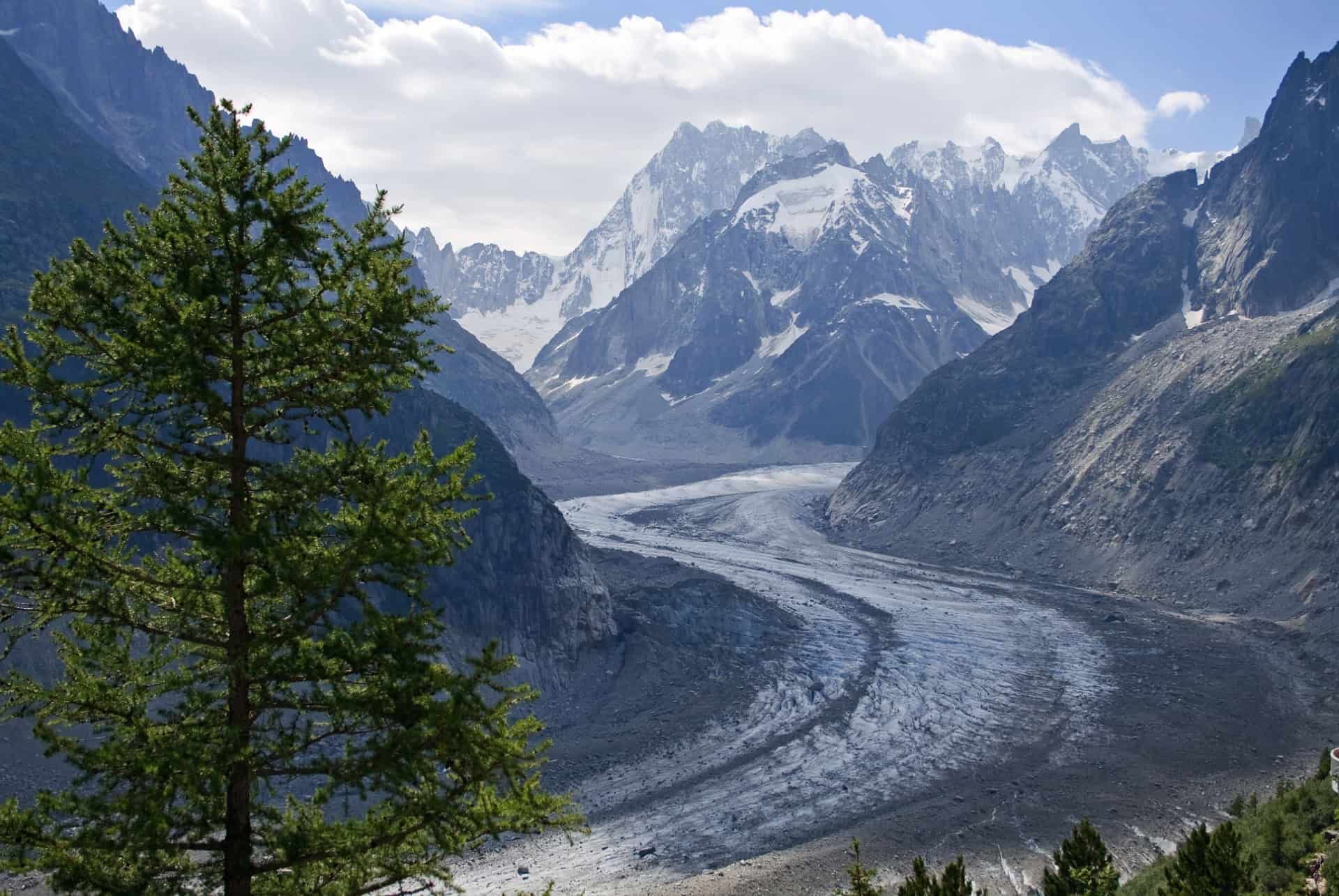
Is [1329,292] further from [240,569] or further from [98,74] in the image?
[98,74]

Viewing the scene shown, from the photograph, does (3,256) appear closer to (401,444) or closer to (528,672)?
(401,444)

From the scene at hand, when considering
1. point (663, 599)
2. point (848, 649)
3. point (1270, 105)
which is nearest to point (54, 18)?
point (663, 599)

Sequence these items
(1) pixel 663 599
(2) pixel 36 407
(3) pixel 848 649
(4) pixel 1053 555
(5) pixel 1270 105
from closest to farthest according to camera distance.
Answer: (2) pixel 36 407 < (3) pixel 848 649 < (1) pixel 663 599 < (4) pixel 1053 555 < (5) pixel 1270 105

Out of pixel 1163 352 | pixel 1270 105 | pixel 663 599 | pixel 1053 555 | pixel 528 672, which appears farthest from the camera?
pixel 1270 105

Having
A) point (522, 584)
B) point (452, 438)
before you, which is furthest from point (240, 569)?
point (452, 438)

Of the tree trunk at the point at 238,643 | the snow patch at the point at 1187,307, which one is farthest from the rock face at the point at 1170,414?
the tree trunk at the point at 238,643

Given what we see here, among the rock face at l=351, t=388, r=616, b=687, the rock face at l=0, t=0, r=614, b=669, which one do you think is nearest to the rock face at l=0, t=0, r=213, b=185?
the rock face at l=0, t=0, r=614, b=669

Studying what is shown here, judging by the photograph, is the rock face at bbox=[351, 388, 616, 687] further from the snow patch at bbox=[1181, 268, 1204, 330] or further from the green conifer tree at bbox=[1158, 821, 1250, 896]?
the snow patch at bbox=[1181, 268, 1204, 330]
